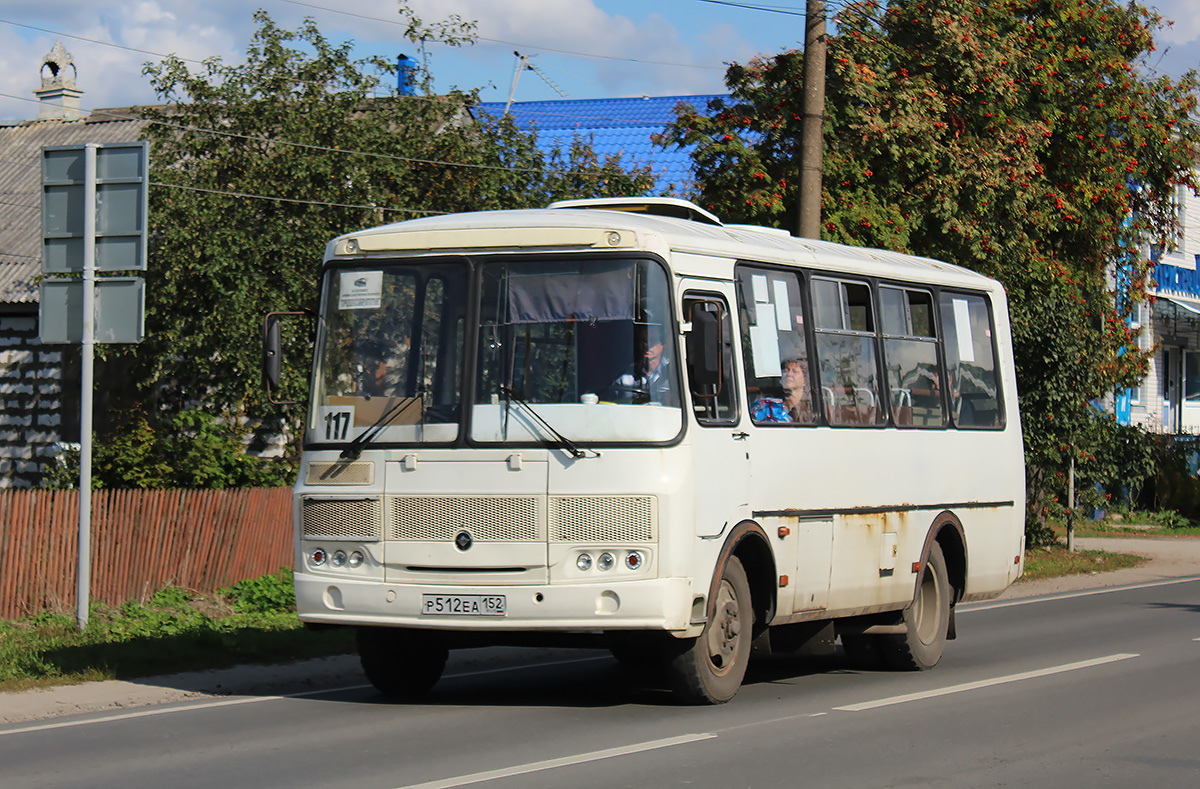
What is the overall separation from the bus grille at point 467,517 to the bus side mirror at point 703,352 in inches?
46.1

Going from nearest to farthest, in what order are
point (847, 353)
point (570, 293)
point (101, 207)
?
point (570, 293)
point (847, 353)
point (101, 207)

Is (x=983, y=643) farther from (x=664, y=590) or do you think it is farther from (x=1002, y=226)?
(x=1002, y=226)

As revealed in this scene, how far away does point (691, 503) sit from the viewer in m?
9.73

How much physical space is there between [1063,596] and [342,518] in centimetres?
1247

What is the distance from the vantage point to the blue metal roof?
34.6m

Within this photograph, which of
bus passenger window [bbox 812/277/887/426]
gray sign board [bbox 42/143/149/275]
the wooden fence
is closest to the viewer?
bus passenger window [bbox 812/277/887/426]

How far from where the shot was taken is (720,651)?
33.8ft

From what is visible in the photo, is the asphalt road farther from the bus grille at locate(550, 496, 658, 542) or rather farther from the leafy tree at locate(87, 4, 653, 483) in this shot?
the leafy tree at locate(87, 4, 653, 483)

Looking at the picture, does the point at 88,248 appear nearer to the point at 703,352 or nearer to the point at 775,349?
the point at 775,349

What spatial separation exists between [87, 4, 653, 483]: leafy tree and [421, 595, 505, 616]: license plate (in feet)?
34.1

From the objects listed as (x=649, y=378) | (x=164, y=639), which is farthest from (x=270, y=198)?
(x=649, y=378)

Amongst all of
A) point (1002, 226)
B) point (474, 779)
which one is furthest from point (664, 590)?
point (1002, 226)

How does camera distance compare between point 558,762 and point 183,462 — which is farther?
point 183,462

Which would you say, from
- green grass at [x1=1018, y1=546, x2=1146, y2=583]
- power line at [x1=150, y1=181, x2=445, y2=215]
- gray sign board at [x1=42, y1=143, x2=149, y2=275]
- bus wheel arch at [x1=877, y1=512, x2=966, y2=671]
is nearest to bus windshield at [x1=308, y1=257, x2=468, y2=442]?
gray sign board at [x1=42, y1=143, x2=149, y2=275]
